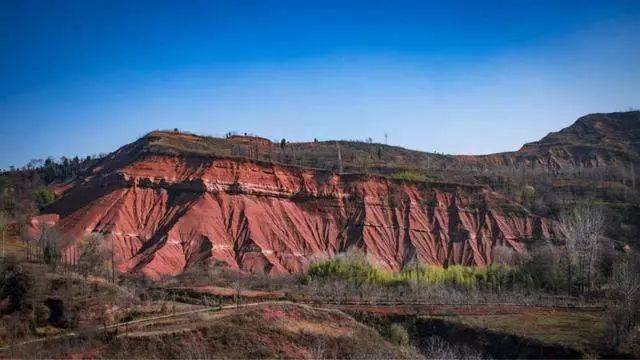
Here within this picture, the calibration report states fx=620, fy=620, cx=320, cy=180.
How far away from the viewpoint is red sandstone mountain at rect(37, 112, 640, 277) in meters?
73.4

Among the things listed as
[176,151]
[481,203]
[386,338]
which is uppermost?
[176,151]

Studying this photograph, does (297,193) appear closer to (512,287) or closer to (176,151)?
(176,151)

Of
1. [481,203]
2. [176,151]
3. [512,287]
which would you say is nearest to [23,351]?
[512,287]

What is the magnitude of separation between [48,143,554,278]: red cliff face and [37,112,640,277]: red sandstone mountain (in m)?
0.15

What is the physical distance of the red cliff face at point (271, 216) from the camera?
241 ft

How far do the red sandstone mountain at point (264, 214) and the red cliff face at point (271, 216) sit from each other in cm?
15

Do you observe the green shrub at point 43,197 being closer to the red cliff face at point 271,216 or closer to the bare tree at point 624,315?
the red cliff face at point 271,216

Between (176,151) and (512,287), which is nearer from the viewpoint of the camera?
(512,287)

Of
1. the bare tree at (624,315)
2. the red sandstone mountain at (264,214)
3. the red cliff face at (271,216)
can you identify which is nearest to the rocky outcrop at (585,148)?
the red cliff face at (271,216)

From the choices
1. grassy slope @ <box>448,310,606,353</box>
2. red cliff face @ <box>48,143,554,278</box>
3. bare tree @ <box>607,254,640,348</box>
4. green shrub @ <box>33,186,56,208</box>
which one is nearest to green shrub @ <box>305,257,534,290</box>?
red cliff face @ <box>48,143,554,278</box>

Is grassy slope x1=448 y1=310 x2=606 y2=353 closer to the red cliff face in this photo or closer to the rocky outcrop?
the red cliff face

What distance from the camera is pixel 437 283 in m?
63.0

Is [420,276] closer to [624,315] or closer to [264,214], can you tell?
[264,214]

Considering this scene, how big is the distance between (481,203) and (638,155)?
207 feet
